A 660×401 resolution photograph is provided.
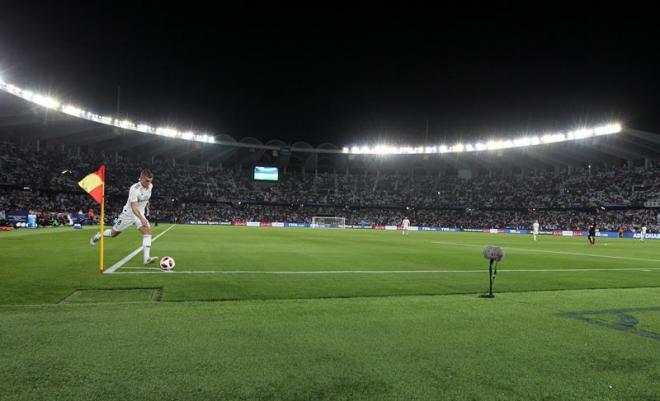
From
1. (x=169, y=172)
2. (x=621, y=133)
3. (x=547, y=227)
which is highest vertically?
(x=621, y=133)

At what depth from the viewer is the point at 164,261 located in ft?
33.9

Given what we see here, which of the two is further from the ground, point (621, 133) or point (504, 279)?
point (621, 133)

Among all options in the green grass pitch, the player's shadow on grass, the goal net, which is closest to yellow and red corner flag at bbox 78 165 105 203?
the green grass pitch

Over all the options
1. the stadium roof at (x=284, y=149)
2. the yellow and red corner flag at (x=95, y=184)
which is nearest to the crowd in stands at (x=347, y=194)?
the stadium roof at (x=284, y=149)

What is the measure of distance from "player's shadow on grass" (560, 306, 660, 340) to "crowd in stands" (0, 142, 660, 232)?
6423 centimetres

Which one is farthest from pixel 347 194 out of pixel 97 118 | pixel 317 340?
pixel 317 340

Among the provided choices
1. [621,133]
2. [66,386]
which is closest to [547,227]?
[621,133]

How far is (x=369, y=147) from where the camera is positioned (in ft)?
291

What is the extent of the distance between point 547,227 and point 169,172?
7223 cm

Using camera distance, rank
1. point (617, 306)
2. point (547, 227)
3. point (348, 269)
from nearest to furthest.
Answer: point (617, 306), point (348, 269), point (547, 227)

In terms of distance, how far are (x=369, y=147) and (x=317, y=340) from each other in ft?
281

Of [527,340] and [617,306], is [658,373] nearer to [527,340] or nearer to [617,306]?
[527,340]

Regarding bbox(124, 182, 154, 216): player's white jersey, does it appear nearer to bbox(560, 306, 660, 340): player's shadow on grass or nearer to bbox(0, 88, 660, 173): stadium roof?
bbox(560, 306, 660, 340): player's shadow on grass

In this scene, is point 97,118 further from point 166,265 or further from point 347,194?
point 166,265
